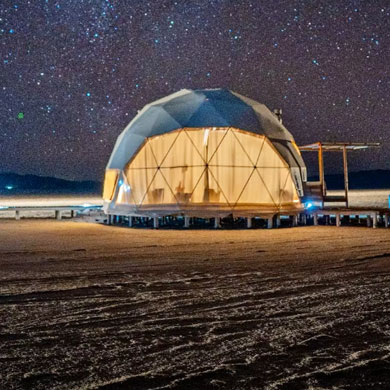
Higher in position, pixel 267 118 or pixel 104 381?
pixel 267 118

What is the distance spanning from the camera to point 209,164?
17.9 meters

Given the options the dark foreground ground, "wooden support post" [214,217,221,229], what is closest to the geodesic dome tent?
"wooden support post" [214,217,221,229]

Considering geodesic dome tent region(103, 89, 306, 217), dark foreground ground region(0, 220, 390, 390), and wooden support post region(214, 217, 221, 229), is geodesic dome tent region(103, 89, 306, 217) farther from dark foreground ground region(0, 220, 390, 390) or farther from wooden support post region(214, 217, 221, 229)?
dark foreground ground region(0, 220, 390, 390)

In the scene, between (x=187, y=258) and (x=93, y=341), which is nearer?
(x=93, y=341)

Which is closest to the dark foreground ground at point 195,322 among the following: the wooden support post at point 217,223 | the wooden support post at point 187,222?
the wooden support post at point 217,223

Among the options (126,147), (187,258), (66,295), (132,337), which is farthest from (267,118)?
(132,337)

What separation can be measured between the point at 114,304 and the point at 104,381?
7.30ft

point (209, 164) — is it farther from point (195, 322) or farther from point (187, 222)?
point (195, 322)

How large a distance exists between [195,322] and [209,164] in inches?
525

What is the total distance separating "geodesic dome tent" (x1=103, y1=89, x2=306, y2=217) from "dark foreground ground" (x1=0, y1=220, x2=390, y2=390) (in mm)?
8209

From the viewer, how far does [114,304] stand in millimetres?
5547

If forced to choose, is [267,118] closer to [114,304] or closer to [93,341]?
[114,304]

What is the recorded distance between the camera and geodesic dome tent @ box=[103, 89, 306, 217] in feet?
58.4

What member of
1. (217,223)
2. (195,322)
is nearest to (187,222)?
(217,223)
